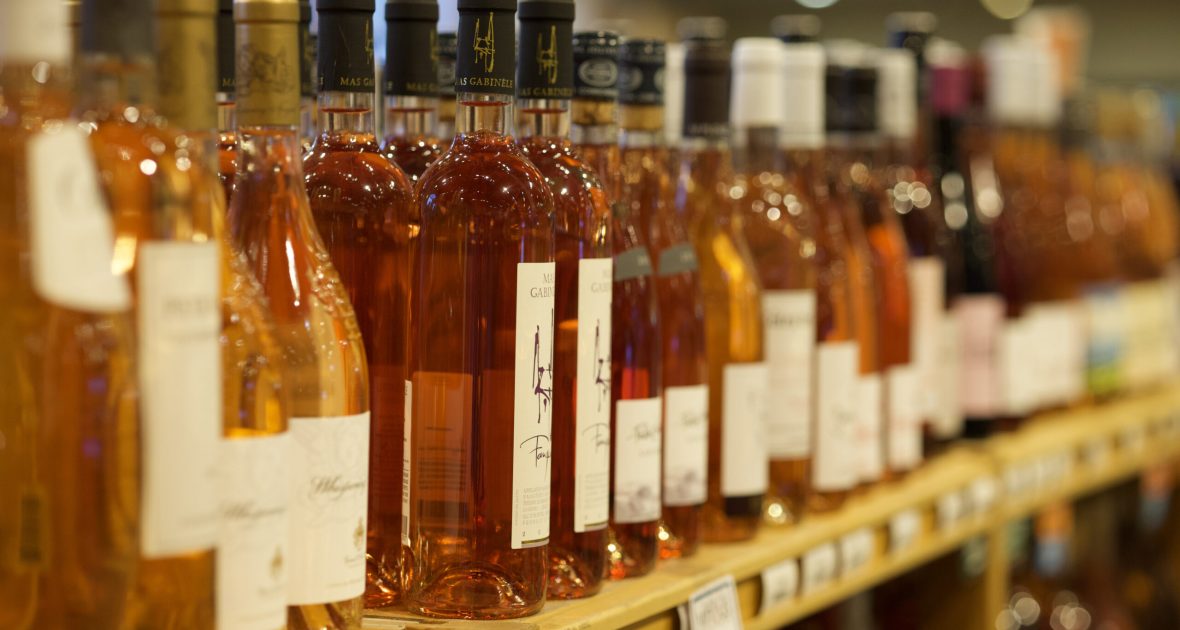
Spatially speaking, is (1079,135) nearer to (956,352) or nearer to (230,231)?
(956,352)

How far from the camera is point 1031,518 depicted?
2.26m

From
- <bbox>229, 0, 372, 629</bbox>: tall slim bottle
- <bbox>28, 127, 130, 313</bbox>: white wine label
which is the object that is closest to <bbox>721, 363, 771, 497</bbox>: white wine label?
<bbox>229, 0, 372, 629</bbox>: tall slim bottle

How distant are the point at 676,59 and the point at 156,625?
2.53 feet

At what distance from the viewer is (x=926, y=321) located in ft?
5.18

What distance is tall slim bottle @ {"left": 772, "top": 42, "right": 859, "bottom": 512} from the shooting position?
1.34m

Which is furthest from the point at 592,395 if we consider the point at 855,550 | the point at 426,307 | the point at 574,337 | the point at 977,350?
the point at 977,350

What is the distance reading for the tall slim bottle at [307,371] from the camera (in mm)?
754

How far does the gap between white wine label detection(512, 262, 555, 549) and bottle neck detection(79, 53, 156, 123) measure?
287 millimetres

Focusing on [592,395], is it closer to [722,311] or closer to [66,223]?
[722,311]

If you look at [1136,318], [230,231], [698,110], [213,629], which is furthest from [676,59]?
[1136,318]

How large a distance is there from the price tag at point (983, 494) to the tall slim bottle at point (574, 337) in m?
0.76

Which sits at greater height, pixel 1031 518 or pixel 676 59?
pixel 676 59

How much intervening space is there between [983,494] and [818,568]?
43 cm

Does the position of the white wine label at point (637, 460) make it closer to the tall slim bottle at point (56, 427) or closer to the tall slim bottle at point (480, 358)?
the tall slim bottle at point (480, 358)
